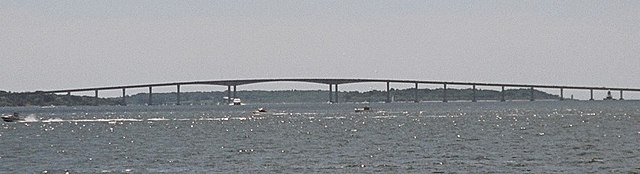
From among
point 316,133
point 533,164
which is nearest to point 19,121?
point 316,133

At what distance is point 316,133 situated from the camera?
3398 inches

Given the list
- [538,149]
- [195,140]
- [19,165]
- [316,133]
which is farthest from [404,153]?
[316,133]

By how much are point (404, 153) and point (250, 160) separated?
7304 mm

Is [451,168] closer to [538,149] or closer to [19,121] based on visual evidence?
[538,149]

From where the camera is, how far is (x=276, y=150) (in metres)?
64.6

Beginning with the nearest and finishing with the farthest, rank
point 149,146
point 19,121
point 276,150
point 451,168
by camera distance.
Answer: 1. point 451,168
2. point 276,150
3. point 149,146
4. point 19,121

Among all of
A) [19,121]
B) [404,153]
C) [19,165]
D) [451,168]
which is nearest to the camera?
[451,168]

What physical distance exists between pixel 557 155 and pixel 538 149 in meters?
4.66

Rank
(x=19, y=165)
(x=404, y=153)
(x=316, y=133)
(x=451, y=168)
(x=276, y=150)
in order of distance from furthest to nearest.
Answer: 1. (x=316, y=133)
2. (x=276, y=150)
3. (x=404, y=153)
4. (x=19, y=165)
5. (x=451, y=168)

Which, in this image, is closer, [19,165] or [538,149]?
[19,165]

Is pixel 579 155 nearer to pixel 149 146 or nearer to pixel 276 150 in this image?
pixel 276 150

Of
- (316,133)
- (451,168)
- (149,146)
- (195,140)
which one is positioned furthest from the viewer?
(316,133)

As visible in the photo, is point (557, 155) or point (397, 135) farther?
point (397, 135)

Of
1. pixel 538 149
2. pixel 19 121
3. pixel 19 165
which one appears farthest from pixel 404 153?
pixel 19 121
